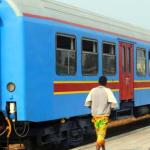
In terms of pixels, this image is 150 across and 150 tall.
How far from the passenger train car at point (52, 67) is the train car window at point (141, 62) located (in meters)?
0.96

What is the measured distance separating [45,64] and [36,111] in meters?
1.09

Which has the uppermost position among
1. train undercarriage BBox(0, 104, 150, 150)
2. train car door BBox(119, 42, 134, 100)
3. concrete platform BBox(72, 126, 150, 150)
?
train car door BBox(119, 42, 134, 100)

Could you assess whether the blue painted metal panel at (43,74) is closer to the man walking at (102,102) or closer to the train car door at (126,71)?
the man walking at (102,102)

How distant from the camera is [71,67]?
13.2 metres

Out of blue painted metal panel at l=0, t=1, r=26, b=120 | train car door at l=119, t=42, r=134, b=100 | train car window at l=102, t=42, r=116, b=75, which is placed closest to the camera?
blue painted metal panel at l=0, t=1, r=26, b=120

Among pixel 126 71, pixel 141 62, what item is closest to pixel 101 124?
pixel 126 71

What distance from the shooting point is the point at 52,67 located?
12.3 m

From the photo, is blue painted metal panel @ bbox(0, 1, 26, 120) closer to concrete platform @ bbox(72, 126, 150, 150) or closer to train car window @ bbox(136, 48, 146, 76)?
concrete platform @ bbox(72, 126, 150, 150)

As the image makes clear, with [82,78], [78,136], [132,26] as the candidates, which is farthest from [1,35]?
[132,26]

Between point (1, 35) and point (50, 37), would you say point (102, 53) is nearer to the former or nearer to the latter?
point (50, 37)

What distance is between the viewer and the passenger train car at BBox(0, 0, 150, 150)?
11.3 meters

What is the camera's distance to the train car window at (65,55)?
12.6m

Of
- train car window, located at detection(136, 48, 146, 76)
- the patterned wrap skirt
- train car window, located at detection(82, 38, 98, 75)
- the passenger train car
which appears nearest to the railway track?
the passenger train car

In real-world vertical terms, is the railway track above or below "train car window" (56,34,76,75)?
below
